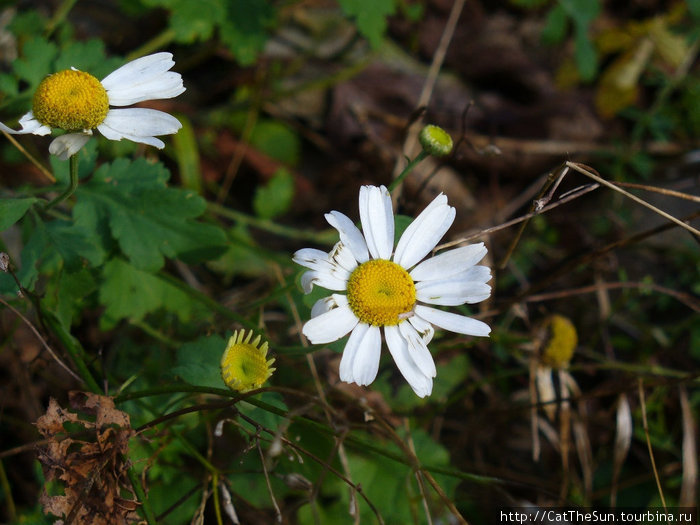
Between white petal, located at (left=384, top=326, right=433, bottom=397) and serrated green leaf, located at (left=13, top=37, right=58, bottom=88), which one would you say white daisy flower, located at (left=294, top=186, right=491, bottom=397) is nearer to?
white petal, located at (left=384, top=326, right=433, bottom=397)

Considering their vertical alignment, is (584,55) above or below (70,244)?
above

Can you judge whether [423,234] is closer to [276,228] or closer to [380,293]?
[380,293]

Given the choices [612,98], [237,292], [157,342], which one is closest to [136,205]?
[157,342]

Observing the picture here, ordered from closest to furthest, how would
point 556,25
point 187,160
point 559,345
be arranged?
1. point 559,345
2. point 187,160
3. point 556,25

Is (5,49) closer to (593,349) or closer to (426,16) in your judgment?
(426,16)

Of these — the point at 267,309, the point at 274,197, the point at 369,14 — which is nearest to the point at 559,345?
the point at 267,309

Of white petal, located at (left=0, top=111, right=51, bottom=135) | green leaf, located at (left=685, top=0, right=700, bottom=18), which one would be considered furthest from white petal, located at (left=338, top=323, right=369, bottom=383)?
green leaf, located at (left=685, top=0, right=700, bottom=18)
